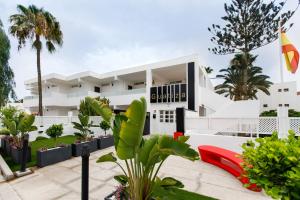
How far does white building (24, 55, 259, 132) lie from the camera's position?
17.3 m

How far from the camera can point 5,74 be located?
16.4 meters

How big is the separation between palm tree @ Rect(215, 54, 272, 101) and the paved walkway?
66.2ft

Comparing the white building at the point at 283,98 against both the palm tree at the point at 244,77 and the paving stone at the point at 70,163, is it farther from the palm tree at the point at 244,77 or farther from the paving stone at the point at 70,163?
the paving stone at the point at 70,163

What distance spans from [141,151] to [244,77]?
24756mm

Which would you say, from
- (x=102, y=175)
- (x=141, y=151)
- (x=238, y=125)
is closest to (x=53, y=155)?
(x=102, y=175)

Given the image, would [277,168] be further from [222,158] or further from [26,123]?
[26,123]

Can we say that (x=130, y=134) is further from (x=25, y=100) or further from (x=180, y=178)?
(x=25, y=100)

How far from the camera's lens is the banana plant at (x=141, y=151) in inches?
121

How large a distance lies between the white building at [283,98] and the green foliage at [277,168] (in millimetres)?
34667

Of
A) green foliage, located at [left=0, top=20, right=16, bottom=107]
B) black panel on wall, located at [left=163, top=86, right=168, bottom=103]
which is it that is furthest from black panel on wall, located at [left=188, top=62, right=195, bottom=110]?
green foliage, located at [left=0, top=20, right=16, bottom=107]

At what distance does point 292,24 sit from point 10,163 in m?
27.4

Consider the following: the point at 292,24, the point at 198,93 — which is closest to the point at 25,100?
the point at 198,93

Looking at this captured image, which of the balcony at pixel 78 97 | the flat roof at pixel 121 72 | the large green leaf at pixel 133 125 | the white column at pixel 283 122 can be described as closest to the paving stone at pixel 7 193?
the large green leaf at pixel 133 125

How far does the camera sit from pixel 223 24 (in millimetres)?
24172
